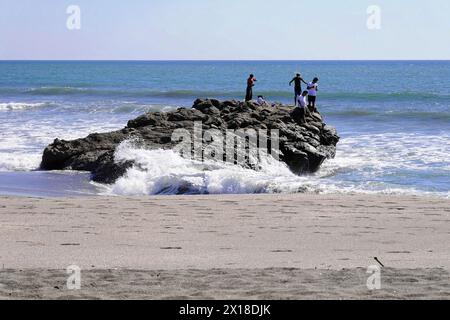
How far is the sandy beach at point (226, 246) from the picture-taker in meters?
6.81

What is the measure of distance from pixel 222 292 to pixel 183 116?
13988 millimetres

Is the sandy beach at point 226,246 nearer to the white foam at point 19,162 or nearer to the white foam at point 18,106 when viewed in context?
the white foam at point 19,162

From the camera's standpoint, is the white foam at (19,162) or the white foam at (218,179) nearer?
the white foam at (218,179)

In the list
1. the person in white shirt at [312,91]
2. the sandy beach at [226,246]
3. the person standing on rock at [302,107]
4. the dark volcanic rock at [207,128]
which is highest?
the person in white shirt at [312,91]

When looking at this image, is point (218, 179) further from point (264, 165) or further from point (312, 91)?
point (312, 91)

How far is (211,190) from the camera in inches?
609

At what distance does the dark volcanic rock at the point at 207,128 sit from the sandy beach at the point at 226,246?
487 cm

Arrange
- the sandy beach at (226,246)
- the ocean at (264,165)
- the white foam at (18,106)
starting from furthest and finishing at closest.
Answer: the white foam at (18,106), the ocean at (264,165), the sandy beach at (226,246)

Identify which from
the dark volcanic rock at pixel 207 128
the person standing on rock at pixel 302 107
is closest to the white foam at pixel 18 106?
the dark volcanic rock at pixel 207 128

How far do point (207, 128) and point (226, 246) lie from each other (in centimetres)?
1019

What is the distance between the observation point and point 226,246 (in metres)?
9.20

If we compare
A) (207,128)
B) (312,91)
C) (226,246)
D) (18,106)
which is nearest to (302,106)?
(312,91)

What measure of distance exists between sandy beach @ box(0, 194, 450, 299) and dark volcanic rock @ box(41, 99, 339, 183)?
4868 mm
